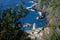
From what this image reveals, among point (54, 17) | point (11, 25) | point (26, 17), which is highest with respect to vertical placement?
point (11, 25)

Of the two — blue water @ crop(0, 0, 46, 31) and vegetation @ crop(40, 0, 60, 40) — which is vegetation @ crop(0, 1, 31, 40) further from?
vegetation @ crop(40, 0, 60, 40)

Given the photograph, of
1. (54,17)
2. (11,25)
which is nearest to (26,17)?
(54,17)

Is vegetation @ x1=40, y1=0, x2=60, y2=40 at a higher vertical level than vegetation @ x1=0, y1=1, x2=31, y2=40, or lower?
lower

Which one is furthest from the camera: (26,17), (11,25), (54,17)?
(26,17)

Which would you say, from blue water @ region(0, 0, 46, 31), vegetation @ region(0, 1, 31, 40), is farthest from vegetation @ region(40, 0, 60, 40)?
vegetation @ region(0, 1, 31, 40)

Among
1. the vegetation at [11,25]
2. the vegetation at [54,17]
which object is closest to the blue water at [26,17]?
the vegetation at [11,25]

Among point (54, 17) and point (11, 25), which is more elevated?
point (11, 25)

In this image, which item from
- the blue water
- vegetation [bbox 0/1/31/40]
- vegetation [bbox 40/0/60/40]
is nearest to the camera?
vegetation [bbox 0/1/31/40]

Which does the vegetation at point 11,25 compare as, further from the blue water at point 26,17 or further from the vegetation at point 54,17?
the vegetation at point 54,17

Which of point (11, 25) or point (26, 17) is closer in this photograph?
point (11, 25)

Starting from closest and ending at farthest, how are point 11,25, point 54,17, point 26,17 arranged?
point 11,25 → point 54,17 → point 26,17

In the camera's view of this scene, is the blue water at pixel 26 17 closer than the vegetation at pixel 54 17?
Yes

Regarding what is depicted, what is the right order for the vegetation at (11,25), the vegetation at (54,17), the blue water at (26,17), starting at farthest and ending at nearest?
the vegetation at (54,17)
the blue water at (26,17)
the vegetation at (11,25)

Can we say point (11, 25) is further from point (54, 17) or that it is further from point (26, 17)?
point (26, 17)
